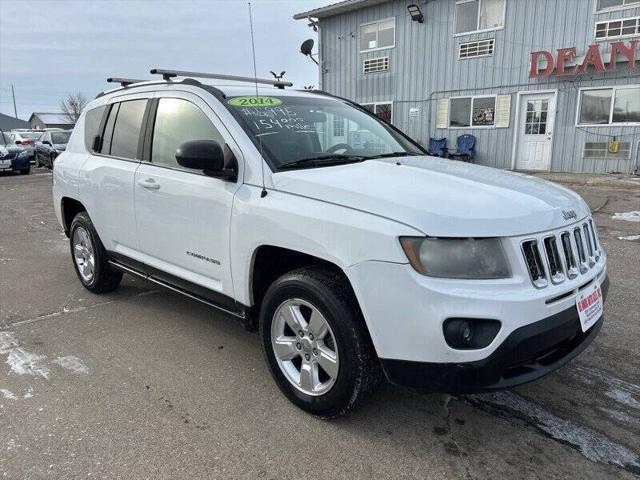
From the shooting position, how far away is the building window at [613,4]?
13.1m

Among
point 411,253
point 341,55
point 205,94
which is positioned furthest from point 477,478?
point 341,55

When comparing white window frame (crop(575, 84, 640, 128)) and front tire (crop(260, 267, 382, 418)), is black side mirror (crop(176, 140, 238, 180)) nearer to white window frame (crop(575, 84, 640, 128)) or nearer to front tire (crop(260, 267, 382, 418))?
front tire (crop(260, 267, 382, 418))

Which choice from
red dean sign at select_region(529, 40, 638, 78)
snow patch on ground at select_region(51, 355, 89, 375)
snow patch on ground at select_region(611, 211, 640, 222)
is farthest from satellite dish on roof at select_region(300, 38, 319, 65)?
snow patch on ground at select_region(51, 355, 89, 375)

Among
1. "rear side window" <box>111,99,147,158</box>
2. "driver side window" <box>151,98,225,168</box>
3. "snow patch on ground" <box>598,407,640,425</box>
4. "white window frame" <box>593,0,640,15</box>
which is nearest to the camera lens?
"snow patch on ground" <box>598,407,640,425</box>

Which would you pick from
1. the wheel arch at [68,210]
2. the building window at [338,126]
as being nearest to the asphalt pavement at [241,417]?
the wheel arch at [68,210]

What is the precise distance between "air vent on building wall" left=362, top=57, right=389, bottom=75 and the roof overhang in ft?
6.01

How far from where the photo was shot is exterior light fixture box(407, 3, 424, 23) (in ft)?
54.0

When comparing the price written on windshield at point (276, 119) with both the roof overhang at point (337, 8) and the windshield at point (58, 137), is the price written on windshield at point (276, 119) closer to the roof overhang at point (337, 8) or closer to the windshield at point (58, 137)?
the roof overhang at point (337, 8)

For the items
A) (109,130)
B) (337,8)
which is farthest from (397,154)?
(337,8)

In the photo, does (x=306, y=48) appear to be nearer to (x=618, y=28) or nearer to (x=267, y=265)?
(x=618, y=28)

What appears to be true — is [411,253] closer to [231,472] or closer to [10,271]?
[231,472]

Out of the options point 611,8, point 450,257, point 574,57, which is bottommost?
point 450,257

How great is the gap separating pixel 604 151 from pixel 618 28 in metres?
3.20

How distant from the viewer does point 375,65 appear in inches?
723
